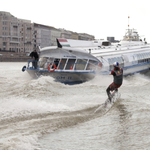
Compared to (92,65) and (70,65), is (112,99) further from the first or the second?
(70,65)

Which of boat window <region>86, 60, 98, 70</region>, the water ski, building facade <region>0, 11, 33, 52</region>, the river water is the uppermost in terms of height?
building facade <region>0, 11, 33, 52</region>

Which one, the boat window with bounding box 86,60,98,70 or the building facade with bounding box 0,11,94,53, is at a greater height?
the building facade with bounding box 0,11,94,53

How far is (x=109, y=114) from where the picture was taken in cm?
930

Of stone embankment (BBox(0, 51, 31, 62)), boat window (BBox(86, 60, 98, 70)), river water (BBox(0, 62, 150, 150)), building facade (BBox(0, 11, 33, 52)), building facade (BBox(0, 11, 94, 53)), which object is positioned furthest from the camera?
building facade (BBox(0, 11, 94, 53))

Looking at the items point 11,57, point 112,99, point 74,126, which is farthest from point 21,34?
point 74,126

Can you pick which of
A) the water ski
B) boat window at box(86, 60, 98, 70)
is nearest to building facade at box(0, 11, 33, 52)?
boat window at box(86, 60, 98, 70)

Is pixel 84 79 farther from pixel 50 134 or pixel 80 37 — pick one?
pixel 80 37

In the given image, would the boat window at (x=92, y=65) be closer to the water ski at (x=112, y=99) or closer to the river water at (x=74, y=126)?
the water ski at (x=112, y=99)

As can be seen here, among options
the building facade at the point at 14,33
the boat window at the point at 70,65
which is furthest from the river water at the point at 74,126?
the building facade at the point at 14,33

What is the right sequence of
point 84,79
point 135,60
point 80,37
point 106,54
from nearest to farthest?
point 84,79 → point 106,54 → point 135,60 → point 80,37

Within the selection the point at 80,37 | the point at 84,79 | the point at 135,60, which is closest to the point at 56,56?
the point at 84,79

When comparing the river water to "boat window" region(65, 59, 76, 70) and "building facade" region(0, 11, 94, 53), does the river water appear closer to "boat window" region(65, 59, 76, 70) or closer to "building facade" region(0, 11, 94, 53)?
"boat window" region(65, 59, 76, 70)

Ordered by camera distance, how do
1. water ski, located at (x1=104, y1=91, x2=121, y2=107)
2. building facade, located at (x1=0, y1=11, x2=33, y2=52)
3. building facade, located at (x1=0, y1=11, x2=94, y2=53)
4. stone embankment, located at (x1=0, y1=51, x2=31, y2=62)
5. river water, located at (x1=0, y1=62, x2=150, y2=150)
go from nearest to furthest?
river water, located at (x1=0, y1=62, x2=150, y2=150) < water ski, located at (x1=104, y1=91, x2=121, y2=107) < stone embankment, located at (x1=0, y1=51, x2=31, y2=62) < building facade, located at (x1=0, y1=11, x2=33, y2=52) < building facade, located at (x1=0, y1=11, x2=94, y2=53)

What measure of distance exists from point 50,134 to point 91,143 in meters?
1.01
